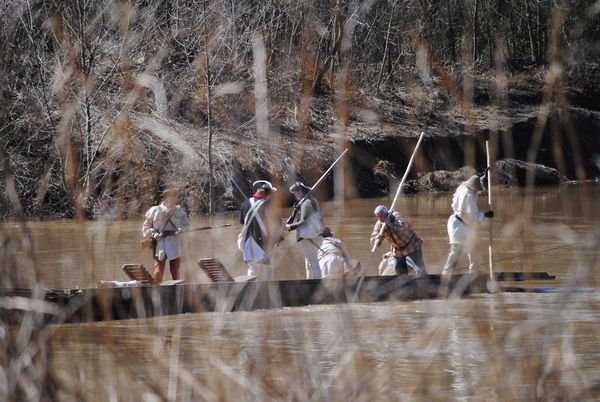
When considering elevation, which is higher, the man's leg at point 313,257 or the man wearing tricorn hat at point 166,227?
the man wearing tricorn hat at point 166,227

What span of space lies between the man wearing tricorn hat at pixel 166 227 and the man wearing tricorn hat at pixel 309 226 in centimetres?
138

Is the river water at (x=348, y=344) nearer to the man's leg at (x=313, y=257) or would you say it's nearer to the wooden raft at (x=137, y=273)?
the man's leg at (x=313, y=257)

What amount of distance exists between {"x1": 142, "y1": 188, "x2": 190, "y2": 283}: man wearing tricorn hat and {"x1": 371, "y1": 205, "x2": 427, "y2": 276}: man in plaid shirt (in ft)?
7.94

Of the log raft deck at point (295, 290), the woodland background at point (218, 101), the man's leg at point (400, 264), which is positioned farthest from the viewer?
the woodland background at point (218, 101)

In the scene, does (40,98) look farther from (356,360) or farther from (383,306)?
(356,360)

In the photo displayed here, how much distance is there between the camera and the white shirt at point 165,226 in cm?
1433

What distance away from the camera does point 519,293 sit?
13.9 m

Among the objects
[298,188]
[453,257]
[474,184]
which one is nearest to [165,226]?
[298,188]

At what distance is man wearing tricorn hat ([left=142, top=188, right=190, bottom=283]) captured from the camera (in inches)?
564

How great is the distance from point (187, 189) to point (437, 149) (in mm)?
13682

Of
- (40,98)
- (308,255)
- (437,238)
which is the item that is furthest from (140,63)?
(308,255)

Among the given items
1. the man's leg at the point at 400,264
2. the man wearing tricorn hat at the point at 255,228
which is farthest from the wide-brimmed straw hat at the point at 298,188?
the man's leg at the point at 400,264

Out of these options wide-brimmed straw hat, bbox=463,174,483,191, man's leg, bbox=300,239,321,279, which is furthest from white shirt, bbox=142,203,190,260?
wide-brimmed straw hat, bbox=463,174,483,191

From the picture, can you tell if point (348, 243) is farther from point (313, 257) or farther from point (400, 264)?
point (313, 257)
